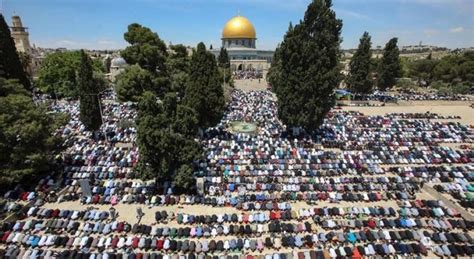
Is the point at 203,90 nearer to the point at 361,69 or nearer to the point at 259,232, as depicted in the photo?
the point at 259,232

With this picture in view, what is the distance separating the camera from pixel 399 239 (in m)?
19.2

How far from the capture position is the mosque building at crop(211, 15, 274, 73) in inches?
4208

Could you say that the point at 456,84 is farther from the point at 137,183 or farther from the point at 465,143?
the point at 137,183

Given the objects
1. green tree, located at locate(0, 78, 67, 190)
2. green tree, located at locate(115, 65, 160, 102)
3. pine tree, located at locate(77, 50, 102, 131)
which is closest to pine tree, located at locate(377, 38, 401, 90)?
green tree, located at locate(115, 65, 160, 102)

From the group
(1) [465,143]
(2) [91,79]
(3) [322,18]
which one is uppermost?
(3) [322,18]

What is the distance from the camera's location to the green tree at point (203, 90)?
114 feet

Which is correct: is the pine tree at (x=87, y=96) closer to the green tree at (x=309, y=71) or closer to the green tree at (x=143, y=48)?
the green tree at (x=143, y=48)

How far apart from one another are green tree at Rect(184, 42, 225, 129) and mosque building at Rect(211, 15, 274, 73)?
7568cm

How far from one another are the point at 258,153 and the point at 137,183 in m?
13.1

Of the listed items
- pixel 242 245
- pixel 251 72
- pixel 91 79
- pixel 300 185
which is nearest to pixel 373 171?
pixel 300 185

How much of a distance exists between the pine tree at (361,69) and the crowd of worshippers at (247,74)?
149 ft

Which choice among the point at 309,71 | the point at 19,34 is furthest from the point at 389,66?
the point at 19,34

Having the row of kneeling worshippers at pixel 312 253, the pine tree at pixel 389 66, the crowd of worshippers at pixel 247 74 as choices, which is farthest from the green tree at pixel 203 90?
the crowd of worshippers at pixel 247 74

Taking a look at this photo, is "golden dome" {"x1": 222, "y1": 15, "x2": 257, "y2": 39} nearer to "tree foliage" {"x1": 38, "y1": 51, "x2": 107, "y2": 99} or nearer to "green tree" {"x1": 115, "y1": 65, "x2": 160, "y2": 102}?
"tree foliage" {"x1": 38, "y1": 51, "x2": 107, "y2": 99}
